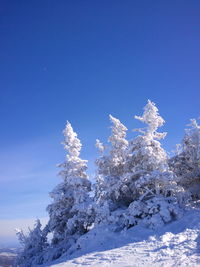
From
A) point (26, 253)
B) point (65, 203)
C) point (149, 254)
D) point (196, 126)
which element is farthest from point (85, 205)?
point (196, 126)

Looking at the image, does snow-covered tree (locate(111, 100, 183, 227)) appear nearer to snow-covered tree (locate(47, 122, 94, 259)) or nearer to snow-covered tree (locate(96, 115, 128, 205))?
snow-covered tree (locate(96, 115, 128, 205))

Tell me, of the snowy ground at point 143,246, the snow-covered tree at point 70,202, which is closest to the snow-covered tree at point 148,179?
the snowy ground at point 143,246

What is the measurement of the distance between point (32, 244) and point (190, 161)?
20.0m

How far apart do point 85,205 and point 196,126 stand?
1418 centimetres

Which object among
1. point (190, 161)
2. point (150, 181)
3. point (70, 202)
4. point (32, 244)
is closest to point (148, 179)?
point (150, 181)

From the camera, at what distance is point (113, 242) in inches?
709

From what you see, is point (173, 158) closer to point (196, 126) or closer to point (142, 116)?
point (196, 126)

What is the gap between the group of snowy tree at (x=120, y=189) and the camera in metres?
21.5

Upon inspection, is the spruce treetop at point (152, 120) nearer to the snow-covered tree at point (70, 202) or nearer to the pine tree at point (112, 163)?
the pine tree at point (112, 163)

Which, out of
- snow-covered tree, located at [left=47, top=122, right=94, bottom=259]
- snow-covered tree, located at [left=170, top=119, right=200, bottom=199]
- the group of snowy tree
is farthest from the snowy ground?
snow-covered tree, located at [left=170, top=119, right=200, bottom=199]

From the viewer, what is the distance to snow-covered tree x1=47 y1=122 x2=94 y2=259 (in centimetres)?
2417

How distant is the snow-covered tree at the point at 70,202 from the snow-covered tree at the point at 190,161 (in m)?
10.3

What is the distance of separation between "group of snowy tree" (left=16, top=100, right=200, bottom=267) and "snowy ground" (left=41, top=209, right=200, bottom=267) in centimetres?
138

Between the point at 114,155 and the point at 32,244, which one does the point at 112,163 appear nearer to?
the point at 114,155
